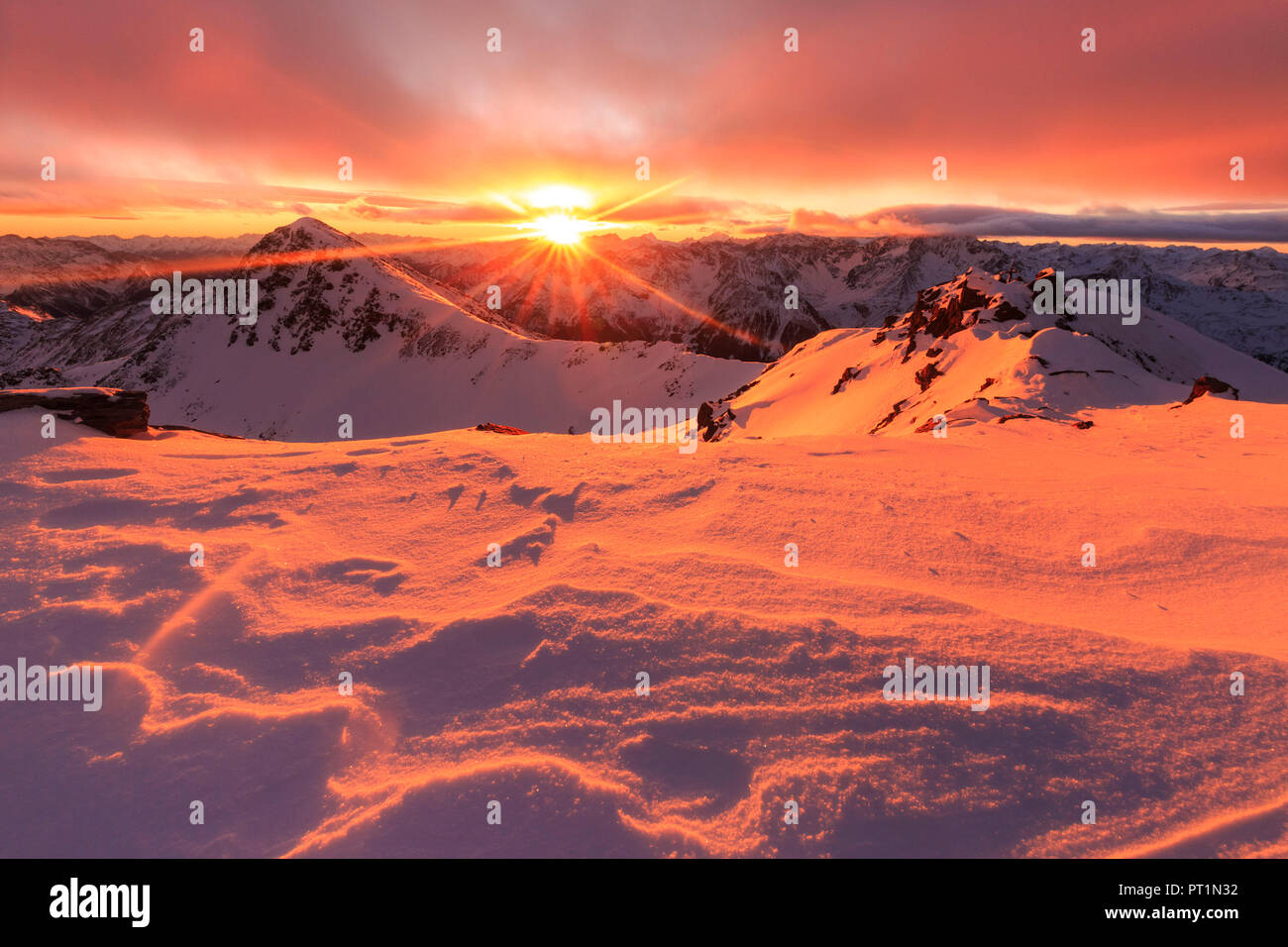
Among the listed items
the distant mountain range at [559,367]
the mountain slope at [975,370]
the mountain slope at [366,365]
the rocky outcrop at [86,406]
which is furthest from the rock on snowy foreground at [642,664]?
the mountain slope at [366,365]

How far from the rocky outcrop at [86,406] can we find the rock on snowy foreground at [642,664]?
2.03 m

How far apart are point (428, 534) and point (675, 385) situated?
63.3 metres

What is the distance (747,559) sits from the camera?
196 inches

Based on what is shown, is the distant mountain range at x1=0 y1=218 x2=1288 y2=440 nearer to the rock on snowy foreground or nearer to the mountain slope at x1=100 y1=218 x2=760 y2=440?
the mountain slope at x1=100 y1=218 x2=760 y2=440

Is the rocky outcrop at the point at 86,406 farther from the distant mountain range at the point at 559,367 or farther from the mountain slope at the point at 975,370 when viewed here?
the distant mountain range at the point at 559,367

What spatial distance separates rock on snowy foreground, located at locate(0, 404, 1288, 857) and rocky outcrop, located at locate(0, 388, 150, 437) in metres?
2.03

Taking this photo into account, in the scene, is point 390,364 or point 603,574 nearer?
point 603,574

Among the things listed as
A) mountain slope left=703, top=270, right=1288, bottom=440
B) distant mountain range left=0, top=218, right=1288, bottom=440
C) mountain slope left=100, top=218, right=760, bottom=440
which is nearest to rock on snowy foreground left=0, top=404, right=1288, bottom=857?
mountain slope left=703, top=270, right=1288, bottom=440

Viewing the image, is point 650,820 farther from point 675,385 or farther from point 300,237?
point 300,237

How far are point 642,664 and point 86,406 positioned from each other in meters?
10.3

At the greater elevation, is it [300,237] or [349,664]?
[300,237]

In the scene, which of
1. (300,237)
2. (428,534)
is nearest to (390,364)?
(300,237)
